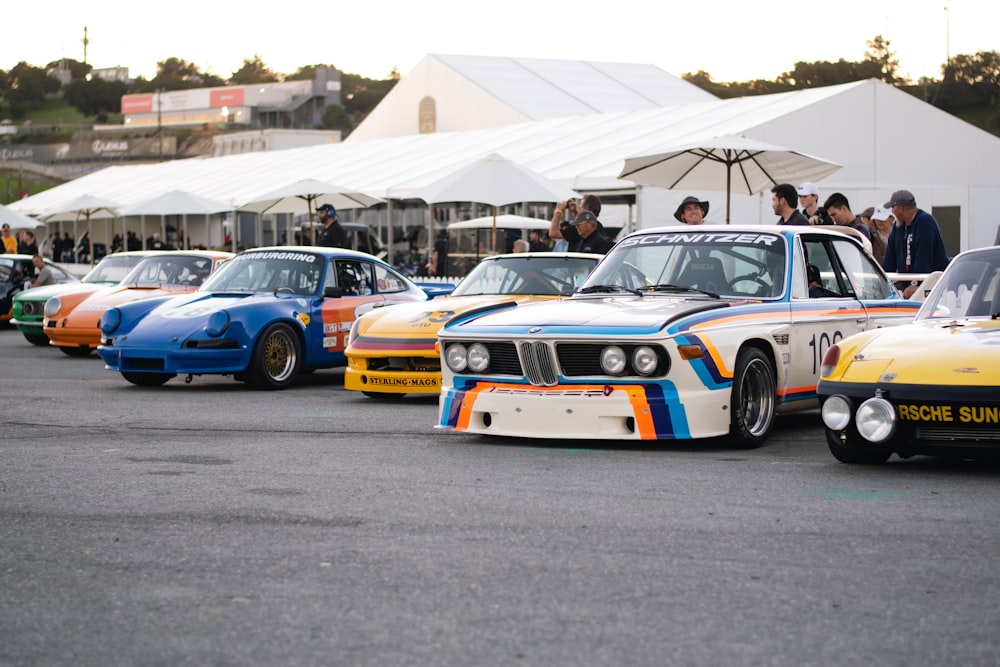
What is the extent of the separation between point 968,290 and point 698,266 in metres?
1.85

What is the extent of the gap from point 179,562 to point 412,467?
2.37m

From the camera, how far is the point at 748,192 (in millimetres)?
16766

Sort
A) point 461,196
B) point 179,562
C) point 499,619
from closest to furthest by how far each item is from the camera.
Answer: point 499,619 < point 179,562 < point 461,196

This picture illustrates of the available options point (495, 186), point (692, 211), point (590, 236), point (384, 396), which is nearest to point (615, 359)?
point (384, 396)

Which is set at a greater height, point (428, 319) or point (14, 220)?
point (14, 220)

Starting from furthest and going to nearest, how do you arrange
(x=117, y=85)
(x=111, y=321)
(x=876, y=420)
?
(x=117, y=85), (x=111, y=321), (x=876, y=420)

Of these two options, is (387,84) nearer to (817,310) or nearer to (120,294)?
(120,294)

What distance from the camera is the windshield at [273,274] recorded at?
12945 mm

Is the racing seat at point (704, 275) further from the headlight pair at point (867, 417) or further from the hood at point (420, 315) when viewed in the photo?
the hood at point (420, 315)

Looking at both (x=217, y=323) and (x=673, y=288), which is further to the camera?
(x=217, y=323)

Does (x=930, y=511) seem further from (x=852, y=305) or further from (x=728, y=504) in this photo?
(x=852, y=305)

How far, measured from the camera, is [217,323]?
12.1 meters

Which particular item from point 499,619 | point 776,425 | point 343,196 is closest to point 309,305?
point 776,425

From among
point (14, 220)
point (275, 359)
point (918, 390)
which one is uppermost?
point (14, 220)
